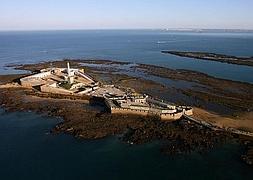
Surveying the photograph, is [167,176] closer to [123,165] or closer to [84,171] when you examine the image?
[123,165]

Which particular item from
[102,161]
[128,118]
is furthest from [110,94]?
[102,161]

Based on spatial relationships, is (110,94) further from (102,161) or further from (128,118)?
(102,161)

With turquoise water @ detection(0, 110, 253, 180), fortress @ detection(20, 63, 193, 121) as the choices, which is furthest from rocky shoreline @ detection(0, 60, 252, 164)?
turquoise water @ detection(0, 110, 253, 180)

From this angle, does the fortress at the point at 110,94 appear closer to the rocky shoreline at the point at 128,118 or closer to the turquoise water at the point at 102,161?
the rocky shoreline at the point at 128,118

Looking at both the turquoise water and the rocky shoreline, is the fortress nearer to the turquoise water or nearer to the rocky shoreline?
the rocky shoreline

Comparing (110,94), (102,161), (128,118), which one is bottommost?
(102,161)

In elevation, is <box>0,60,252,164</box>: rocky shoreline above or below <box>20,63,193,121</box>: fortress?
below
